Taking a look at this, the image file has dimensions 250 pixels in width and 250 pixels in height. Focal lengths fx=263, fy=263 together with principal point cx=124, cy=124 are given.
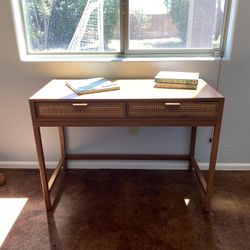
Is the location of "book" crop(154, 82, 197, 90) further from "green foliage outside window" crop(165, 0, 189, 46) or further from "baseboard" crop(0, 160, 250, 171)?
"baseboard" crop(0, 160, 250, 171)

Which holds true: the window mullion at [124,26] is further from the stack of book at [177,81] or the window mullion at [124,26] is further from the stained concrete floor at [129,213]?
the stained concrete floor at [129,213]

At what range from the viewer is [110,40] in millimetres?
2004

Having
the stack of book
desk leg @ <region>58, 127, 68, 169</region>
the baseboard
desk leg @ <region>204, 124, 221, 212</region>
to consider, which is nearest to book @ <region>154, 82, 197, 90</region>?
the stack of book

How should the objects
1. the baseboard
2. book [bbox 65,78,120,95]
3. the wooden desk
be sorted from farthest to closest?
the baseboard
book [bbox 65,78,120,95]
the wooden desk

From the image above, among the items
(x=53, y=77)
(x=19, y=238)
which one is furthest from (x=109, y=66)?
(x=19, y=238)

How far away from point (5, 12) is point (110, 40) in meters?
0.76

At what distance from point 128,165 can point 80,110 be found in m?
0.89

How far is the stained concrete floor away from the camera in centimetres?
156

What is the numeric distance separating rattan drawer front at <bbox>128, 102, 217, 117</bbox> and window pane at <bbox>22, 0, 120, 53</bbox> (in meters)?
0.70

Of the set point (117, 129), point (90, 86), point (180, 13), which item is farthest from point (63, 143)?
point (180, 13)

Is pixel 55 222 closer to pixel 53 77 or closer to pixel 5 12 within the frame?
pixel 53 77

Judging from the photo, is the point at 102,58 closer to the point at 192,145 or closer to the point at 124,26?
the point at 124,26

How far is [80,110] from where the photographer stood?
154cm

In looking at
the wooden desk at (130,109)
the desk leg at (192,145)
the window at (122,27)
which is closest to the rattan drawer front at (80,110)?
the wooden desk at (130,109)
